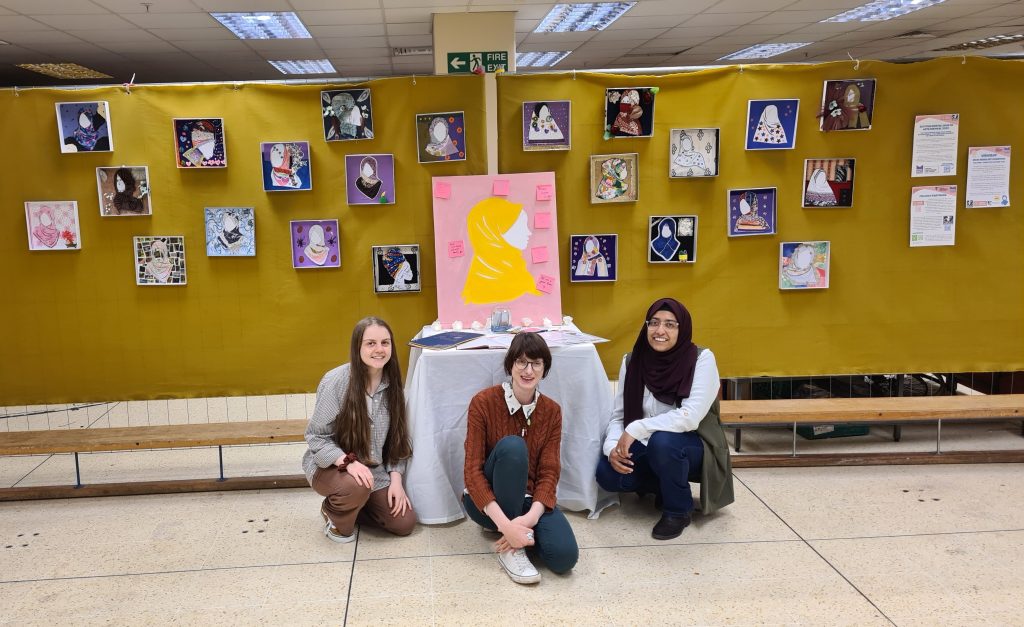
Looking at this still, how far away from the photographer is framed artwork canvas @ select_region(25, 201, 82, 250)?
3.91 metres

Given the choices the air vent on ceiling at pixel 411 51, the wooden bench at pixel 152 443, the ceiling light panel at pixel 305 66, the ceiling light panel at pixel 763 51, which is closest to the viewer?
the wooden bench at pixel 152 443

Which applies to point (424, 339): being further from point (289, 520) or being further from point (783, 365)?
point (783, 365)

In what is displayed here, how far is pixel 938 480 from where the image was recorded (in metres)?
3.66

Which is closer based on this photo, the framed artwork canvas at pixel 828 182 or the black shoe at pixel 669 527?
the black shoe at pixel 669 527

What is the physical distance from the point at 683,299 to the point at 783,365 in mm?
731

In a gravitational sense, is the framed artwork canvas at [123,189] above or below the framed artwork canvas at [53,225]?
above

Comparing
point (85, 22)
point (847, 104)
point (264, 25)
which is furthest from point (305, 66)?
point (847, 104)

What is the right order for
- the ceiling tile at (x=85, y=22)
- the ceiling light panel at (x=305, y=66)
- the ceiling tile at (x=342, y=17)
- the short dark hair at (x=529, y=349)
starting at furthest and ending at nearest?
the ceiling light panel at (x=305, y=66) < the ceiling tile at (x=342, y=17) < the ceiling tile at (x=85, y=22) < the short dark hair at (x=529, y=349)

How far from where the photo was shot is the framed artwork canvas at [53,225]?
3.91 metres

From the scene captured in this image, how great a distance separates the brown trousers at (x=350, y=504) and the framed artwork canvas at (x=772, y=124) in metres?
2.78

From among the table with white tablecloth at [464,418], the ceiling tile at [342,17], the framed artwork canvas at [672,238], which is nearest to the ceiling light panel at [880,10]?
the framed artwork canvas at [672,238]

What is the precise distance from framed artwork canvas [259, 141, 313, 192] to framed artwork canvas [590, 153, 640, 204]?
1608mm

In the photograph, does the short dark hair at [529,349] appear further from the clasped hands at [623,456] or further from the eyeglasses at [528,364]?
the clasped hands at [623,456]

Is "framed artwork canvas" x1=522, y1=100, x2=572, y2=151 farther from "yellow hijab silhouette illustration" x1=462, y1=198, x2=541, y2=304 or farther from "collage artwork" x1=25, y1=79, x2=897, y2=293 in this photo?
"yellow hijab silhouette illustration" x1=462, y1=198, x2=541, y2=304
